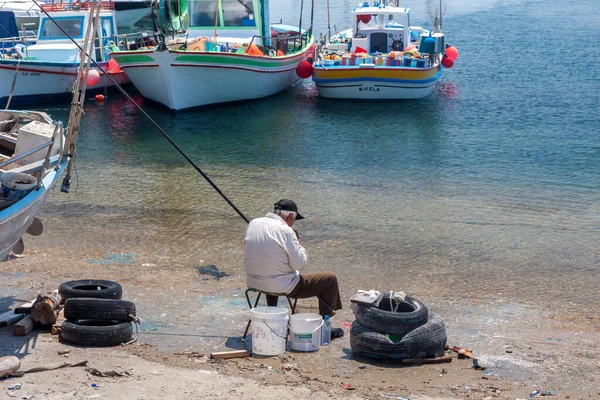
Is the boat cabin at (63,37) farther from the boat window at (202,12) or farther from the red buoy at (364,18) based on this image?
the red buoy at (364,18)

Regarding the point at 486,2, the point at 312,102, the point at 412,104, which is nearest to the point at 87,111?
the point at 312,102

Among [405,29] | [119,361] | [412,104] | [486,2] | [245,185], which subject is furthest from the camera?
[486,2]

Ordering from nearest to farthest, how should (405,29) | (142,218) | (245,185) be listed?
(142,218) → (245,185) → (405,29)

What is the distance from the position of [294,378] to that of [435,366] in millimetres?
1212

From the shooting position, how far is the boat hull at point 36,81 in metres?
24.0

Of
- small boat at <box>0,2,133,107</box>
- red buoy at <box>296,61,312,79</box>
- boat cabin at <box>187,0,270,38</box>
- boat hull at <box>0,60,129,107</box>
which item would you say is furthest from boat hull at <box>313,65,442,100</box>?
boat hull at <box>0,60,129,107</box>

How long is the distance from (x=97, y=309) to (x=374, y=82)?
62.0ft

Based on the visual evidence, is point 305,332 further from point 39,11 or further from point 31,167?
point 39,11

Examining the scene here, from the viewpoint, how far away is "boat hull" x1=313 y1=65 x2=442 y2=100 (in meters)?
24.9

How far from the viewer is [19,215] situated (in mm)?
7758

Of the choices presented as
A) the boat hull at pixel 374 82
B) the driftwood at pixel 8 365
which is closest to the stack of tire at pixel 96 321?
the driftwood at pixel 8 365

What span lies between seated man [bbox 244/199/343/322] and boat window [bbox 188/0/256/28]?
1946 cm

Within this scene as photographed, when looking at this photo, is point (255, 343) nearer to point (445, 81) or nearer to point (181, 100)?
point (181, 100)

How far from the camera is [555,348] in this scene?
750 centimetres
